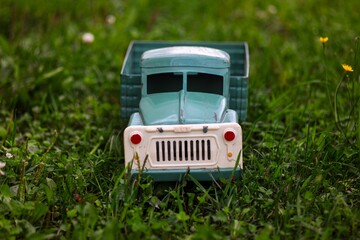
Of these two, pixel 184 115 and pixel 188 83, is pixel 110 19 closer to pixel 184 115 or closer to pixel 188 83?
pixel 188 83

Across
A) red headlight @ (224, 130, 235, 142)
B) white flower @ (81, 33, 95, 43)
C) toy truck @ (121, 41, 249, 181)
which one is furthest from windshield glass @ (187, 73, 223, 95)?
white flower @ (81, 33, 95, 43)

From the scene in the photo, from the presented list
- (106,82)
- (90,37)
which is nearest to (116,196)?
(106,82)

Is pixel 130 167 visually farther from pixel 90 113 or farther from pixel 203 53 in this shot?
pixel 90 113

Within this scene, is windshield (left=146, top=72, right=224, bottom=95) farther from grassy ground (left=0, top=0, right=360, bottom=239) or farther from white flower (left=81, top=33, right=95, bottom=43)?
white flower (left=81, top=33, right=95, bottom=43)

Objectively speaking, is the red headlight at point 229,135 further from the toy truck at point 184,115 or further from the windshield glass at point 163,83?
the windshield glass at point 163,83

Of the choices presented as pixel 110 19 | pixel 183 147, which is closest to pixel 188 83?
pixel 183 147
